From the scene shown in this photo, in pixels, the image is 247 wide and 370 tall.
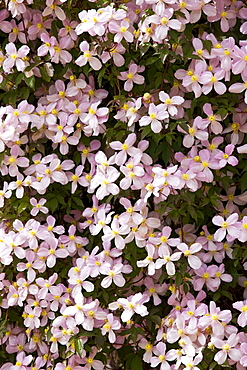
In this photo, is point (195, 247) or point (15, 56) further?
point (15, 56)

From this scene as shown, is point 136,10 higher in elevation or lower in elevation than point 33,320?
higher

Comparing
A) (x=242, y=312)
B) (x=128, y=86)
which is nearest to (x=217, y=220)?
(x=242, y=312)

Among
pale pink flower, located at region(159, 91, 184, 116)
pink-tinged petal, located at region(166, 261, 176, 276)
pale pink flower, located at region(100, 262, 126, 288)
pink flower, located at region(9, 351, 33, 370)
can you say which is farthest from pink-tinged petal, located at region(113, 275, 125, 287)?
pale pink flower, located at region(159, 91, 184, 116)

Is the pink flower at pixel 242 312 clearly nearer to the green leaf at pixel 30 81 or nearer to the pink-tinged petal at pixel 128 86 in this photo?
the pink-tinged petal at pixel 128 86

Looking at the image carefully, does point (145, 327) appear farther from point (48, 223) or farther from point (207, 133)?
point (207, 133)

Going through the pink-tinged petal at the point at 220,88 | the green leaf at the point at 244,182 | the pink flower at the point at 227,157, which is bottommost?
the green leaf at the point at 244,182

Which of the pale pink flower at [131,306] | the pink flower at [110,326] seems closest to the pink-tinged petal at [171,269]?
the pale pink flower at [131,306]

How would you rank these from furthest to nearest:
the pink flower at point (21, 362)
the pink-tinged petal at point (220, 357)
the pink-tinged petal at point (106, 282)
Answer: the pink flower at point (21, 362)
the pink-tinged petal at point (106, 282)
the pink-tinged petal at point (220, 357)

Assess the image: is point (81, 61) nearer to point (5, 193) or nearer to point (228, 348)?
point (5, 193)

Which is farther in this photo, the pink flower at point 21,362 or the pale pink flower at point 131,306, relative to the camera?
the pink flower at point 21,362

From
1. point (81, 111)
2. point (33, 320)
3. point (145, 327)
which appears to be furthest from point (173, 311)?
point (81, 111)

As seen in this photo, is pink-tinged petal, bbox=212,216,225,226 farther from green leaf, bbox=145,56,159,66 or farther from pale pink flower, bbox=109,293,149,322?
green leaf, bbox=145,56,159,66
